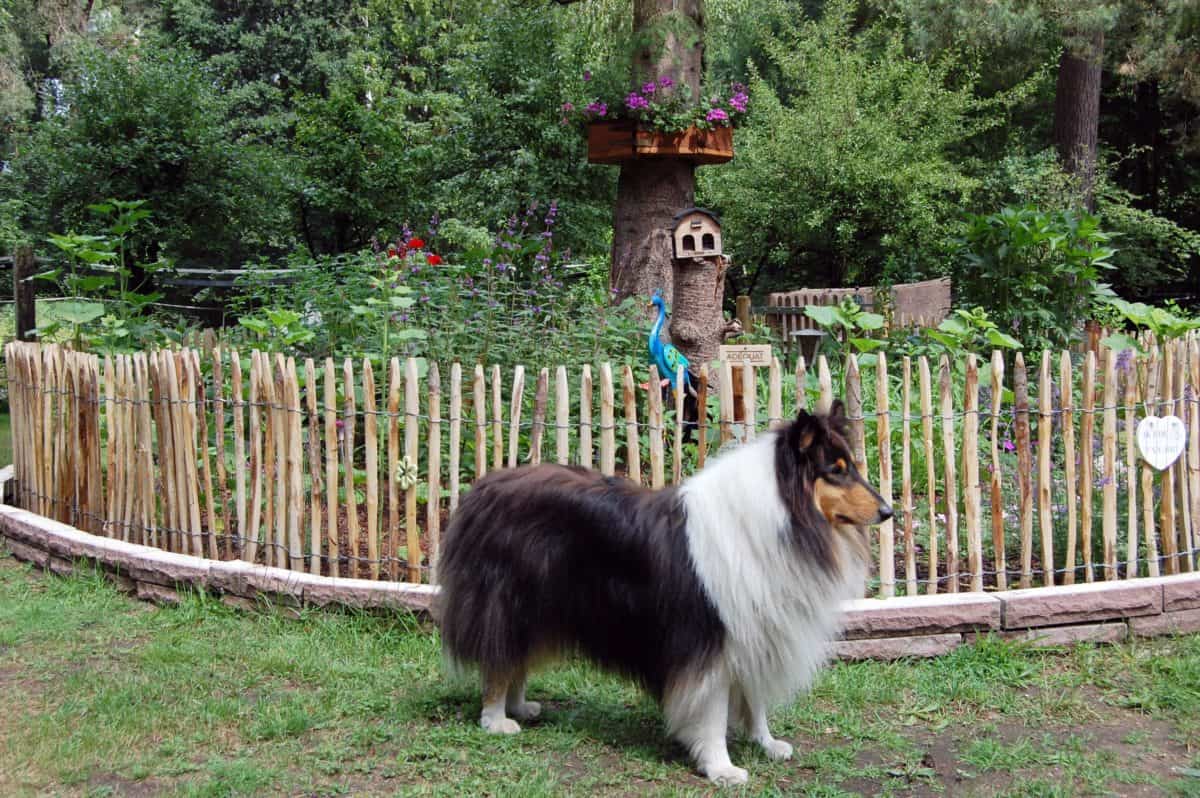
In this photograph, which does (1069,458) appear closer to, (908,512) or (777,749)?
(908,512)

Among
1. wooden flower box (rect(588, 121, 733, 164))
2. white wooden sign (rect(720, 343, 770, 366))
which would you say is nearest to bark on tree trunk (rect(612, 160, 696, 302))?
wooden flower box (rect(588, 121, 733, 164))

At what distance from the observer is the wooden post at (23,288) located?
8.80 meters

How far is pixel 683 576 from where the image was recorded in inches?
139

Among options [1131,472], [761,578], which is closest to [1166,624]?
[1131,472]

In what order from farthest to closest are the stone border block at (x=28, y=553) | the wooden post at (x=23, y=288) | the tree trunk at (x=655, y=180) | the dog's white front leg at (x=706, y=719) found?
the wooden post at (x=23, y=288), the tree trunk at (x=655, y=180), the stone border block at (x=28, y=553), the dog's white front leg at (x=706, y=719)

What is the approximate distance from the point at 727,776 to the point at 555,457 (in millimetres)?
2170

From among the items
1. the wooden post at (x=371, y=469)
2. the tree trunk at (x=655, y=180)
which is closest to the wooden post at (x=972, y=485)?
the wooden post at (x=371, y=469)

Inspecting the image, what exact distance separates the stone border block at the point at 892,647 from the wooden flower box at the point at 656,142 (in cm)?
457

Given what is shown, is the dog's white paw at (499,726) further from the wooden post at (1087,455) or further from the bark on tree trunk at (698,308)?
the bark on tree trunk at (698,308)

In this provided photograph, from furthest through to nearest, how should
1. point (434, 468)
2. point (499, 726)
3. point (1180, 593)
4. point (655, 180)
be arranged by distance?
point (655, 180), point (434, 468), point (1180, 593), point (499, 726)

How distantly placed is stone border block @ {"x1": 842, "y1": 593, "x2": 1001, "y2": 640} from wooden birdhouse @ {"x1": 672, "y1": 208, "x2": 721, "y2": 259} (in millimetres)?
2623

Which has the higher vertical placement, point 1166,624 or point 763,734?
point 1166,624

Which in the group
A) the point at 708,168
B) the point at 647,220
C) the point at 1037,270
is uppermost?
the point at 708,168

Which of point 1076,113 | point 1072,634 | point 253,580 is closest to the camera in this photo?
point 1072,634
